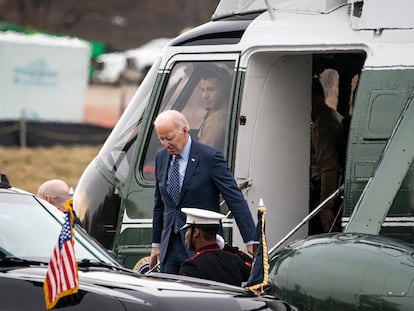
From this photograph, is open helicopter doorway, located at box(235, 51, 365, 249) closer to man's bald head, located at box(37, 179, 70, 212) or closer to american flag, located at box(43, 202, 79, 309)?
man's bald head, located at box(37, 179, 70, 212)

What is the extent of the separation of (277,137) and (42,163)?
13.9 meters

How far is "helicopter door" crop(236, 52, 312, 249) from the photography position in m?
9.96

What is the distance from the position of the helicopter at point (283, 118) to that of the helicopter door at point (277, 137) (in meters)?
0.01

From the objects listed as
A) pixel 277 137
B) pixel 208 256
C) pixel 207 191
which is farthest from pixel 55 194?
pixel 277 137

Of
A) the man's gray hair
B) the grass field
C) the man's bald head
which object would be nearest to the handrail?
the man's gray hair

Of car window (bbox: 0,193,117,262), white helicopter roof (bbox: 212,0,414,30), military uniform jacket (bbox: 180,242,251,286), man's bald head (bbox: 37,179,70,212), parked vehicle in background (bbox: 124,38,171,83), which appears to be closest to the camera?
car window (bbox: 0,193,117,262)

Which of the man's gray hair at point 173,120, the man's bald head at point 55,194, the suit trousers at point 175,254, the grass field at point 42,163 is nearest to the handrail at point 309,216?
the suit trousers at point 175,254

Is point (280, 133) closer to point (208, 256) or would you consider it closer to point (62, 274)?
point (208, 256)

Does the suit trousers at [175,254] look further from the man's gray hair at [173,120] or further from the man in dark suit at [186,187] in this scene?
the man's gray hair at [173,120]

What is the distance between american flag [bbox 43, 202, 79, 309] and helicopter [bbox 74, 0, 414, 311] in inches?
70.8

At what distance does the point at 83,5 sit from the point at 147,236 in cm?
4629

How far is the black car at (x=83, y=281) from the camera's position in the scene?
19.6ft

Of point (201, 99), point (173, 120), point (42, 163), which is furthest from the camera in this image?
point (42, 163)

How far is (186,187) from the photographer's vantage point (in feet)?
29.7
